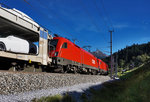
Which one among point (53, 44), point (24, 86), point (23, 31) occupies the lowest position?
point (24, 86)

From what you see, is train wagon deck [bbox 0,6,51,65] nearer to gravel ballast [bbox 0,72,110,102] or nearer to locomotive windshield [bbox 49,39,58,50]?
gravel ballast [bbox 0,72,110,102]

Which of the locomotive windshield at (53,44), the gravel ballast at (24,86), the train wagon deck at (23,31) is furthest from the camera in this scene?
the locomotive windshield at (53,44)

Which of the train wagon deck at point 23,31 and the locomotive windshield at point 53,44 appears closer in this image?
the train wagon deck at point 23,31

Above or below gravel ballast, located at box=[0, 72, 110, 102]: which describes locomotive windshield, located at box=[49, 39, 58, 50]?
above

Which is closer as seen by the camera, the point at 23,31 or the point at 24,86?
the point at 24,86

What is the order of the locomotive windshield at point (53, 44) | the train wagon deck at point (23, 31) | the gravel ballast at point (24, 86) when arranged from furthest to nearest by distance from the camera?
the locomotive windshield at point (53, 44), the train wagon deck at point (23, 31), the gravel ballast at point (24, 86)

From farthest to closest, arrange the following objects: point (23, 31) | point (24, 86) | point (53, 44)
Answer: point (53, 44), point (23, 31), point (24, 86)

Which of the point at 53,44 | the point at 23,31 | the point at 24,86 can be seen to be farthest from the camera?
the point at 53,44

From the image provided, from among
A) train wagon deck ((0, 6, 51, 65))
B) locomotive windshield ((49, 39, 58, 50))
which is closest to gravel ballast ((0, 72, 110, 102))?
train wagon deck ((0, 6, 51, 65))

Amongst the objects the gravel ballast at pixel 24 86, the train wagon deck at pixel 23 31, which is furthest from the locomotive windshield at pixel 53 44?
the gravel ballast at pixel 24 86

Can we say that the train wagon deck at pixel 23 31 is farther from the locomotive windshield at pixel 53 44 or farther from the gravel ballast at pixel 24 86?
the locomotive windshield at pixel 53 44

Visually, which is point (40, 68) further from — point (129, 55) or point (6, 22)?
point (129, 55)

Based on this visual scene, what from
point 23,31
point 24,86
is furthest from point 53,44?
point 24,86

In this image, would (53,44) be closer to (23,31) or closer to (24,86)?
(23,31)
